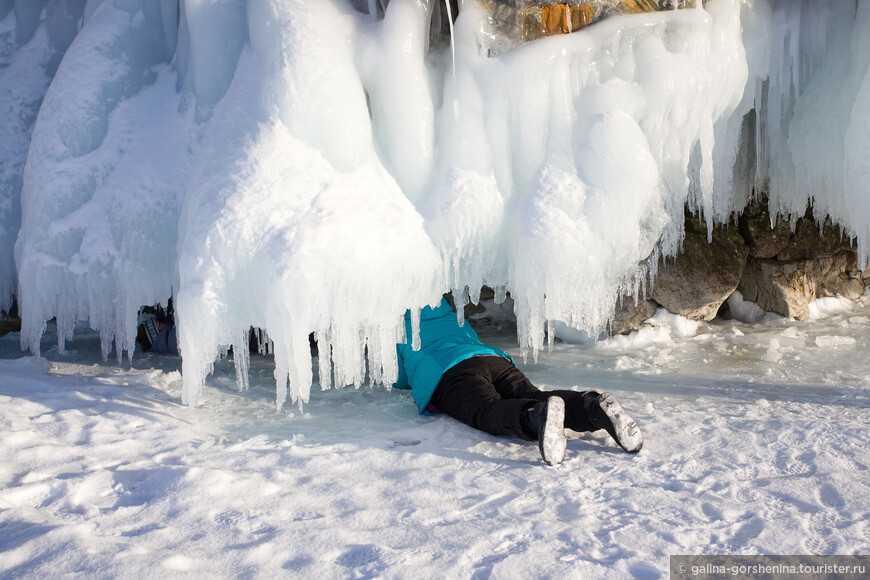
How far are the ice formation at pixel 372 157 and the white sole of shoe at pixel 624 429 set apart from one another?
85 centimetres

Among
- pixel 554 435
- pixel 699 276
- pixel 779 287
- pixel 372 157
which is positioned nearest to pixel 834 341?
pixel 779 287

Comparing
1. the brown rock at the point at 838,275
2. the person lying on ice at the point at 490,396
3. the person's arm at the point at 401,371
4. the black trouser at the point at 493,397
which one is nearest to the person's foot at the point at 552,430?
the person lying on ice at the point at 490,396

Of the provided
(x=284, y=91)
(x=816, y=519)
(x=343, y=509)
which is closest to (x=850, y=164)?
(x=816, y=519)

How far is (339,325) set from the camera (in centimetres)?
279

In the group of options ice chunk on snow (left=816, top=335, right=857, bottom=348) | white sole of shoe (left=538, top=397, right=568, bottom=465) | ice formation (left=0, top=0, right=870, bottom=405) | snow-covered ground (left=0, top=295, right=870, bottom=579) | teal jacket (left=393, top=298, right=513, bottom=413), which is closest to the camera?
snow-covered ground (left=0, top=295, right=870, bottom=579)

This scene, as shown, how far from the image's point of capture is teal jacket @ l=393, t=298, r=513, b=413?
118 inches

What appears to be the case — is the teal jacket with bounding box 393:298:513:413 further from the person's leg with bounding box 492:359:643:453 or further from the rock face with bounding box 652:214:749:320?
the rock face with bounding box 652:214:749:320

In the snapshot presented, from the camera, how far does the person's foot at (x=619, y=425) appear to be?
7.66 feet

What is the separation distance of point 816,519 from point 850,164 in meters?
2.67

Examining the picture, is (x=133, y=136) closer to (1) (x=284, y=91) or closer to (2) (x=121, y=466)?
(1) (x=284, y=91)

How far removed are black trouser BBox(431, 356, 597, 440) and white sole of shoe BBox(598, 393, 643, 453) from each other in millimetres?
117

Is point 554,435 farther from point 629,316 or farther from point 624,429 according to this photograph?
point 629,316

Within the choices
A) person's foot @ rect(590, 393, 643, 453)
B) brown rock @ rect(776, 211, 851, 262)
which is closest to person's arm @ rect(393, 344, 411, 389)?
person's foot @ rect(590, 393, 643, 453)

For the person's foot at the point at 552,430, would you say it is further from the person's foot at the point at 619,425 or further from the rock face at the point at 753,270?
the rock face at the point at 753,270
